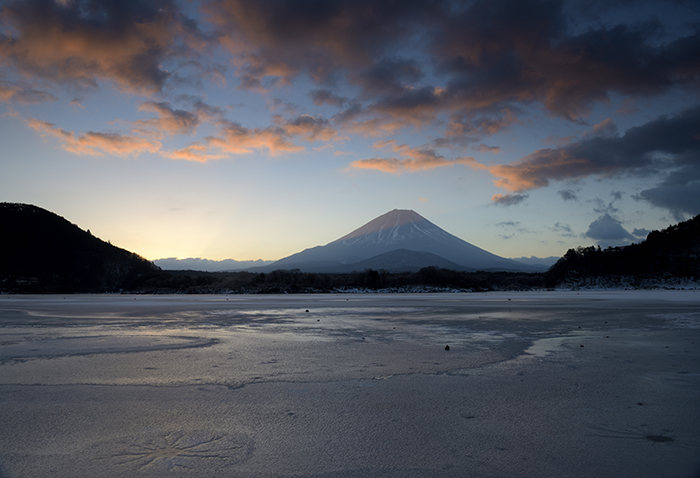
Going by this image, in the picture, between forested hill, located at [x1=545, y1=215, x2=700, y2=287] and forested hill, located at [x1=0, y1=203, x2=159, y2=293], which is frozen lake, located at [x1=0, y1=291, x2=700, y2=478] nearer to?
forested hill, located at [x1=0, y1=203, x2=159, y2=293]

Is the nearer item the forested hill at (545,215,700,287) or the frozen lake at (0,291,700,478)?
the frozen lake at (0,291,700,478)

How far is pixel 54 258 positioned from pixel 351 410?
90304mm

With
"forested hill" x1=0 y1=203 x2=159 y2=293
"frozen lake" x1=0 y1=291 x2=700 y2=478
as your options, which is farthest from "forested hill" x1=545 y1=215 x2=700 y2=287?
"forested hill" x1=0 y1=203 x2=159 y2=293

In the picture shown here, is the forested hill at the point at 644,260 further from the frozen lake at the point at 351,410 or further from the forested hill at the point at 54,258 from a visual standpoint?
the forested hill at the point at 54,258

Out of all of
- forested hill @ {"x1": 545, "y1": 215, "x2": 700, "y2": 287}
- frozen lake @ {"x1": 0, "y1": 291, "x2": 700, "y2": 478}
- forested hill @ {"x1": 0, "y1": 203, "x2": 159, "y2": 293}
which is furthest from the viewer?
forested hill @ {"x1": 545, "y1": 215, "x2": 700, "y2": 287}

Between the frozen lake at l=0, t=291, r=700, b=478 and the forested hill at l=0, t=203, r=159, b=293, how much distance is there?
248 feet

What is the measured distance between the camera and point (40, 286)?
67875 mm

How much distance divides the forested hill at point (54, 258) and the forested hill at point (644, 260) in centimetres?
8933

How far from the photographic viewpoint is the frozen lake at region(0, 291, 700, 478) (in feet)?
10.1

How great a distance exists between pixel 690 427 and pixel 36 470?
552 centimetres

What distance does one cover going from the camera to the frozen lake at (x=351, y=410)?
10.1 ft

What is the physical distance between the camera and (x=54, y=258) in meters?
75.9

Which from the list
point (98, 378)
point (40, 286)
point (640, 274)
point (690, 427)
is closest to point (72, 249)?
point (40, 286)

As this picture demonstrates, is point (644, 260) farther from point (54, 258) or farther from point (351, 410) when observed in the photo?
point (54, 258)
